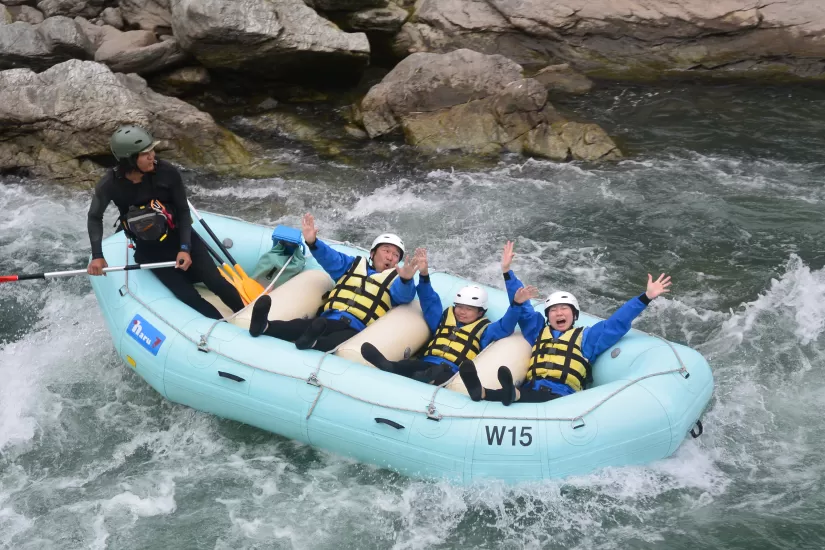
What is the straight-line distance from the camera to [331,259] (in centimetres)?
633

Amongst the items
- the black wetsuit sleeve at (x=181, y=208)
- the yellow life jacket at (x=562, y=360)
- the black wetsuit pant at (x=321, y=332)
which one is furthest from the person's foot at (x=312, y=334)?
the yellow life jacket at (x=562, y=360)

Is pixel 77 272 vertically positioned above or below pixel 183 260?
below

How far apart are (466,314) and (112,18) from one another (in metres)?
8.71

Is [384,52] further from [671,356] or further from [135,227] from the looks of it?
[671,356]

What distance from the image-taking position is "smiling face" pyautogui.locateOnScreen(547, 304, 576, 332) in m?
5.71

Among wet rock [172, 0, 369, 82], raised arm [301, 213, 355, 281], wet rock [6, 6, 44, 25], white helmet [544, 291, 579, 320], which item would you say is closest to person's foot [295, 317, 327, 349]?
raised arm [301, 213, 355, 281]

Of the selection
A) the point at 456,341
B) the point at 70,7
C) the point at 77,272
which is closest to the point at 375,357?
the point at 456,341

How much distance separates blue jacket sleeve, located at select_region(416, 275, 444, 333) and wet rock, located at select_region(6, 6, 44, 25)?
8731 millimetres

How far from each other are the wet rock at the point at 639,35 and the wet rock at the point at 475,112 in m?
1.94

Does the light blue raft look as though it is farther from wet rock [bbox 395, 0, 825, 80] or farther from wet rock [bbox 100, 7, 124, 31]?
wet rock [bbox 100, 7, 124, 31]

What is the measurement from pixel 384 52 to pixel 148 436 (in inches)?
309

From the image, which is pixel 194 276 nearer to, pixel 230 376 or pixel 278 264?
pixel 278 264

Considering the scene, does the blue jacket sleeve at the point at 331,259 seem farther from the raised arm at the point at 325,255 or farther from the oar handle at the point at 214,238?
the oar handle at the point at 214,238

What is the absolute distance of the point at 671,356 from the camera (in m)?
5.35
